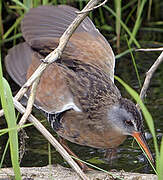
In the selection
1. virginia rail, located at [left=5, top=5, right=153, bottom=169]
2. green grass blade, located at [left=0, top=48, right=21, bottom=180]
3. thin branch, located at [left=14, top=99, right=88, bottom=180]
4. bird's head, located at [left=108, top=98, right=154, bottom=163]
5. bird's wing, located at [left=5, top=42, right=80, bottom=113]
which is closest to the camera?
green grass blade, located at [left=0, top=48, right=21, bottom=180]

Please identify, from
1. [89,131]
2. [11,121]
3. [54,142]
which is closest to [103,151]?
[89,131]

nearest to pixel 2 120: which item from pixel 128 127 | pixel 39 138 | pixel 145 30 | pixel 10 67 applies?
pixel 39 138

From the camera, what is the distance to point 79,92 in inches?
160

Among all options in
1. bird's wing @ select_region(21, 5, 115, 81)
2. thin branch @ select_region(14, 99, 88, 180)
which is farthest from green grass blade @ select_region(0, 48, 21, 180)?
bird's wing @ select_region(21, 5, 115, 81)

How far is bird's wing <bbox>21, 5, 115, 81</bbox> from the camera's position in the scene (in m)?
4.58

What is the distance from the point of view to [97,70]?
4332mm

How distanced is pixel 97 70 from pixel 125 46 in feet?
8.77

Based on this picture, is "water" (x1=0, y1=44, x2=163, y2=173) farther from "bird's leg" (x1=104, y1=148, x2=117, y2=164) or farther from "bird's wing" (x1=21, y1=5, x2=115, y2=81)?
"bird's wing" (x1=21, y1=5, x2=115, y2=81)

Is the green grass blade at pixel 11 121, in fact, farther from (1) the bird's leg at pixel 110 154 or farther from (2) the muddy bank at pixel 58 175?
(1) the bird's leg at pixel 110 154

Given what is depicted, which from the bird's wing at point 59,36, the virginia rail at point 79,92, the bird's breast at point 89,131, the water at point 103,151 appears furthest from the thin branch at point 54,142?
the bird's wing at point 59,36

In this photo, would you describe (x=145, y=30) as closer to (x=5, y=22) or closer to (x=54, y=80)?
(x=5, y=22)

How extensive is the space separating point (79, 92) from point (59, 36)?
2.96 ft

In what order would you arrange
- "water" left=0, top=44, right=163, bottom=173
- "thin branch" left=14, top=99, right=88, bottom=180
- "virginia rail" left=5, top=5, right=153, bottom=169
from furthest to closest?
1. "water" left=0, top=44, right=163, bottom=173
2. "virginia rail" left=5, top=5, right=153, bottom=169
3. "thin branch" left=14, top=99, right=88, bottom=180

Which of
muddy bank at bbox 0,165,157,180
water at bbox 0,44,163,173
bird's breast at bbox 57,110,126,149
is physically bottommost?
water at bbox 0,44,163,173
